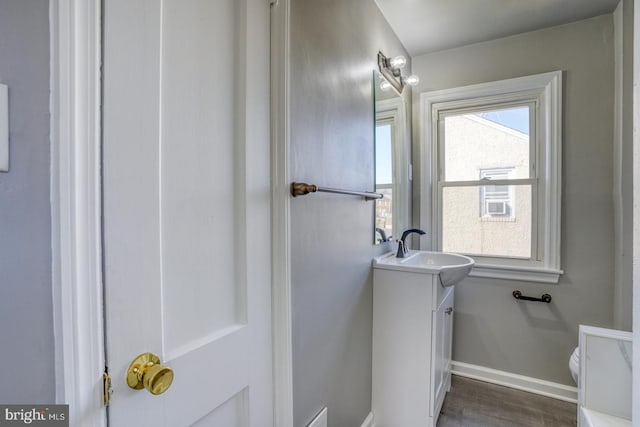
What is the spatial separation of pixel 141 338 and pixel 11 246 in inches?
10.2

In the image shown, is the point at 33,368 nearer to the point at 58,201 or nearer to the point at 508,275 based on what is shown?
the point at 58,201

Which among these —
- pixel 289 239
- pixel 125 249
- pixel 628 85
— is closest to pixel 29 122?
pixel 125 249

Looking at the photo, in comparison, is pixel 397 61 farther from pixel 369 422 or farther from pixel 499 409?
pixel 499 409

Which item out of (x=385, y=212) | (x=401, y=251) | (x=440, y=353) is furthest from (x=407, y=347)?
(x=385, y=212)

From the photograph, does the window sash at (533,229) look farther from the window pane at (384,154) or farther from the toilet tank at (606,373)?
the toilet tank at (606,373)

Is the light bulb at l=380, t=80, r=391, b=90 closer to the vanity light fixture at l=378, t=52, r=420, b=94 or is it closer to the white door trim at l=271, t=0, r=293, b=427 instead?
the vanity light fixture at l=378, t=52, r=420, b=94

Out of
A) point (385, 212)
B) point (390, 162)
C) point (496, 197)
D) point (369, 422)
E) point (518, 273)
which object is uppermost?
point (390, 162)

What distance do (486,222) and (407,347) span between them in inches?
47.5

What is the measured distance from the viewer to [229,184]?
2.61 feet

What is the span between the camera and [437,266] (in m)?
1.76

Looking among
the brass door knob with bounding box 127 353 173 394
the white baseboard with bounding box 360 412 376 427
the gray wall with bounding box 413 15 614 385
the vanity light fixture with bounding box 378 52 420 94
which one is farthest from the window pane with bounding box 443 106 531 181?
the brass door knob with bounding box 127 353 173 394

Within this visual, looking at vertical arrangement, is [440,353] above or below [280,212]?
below

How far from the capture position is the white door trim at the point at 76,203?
47cm

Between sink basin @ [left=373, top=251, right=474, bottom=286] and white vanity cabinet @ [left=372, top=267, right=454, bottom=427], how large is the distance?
29mm
